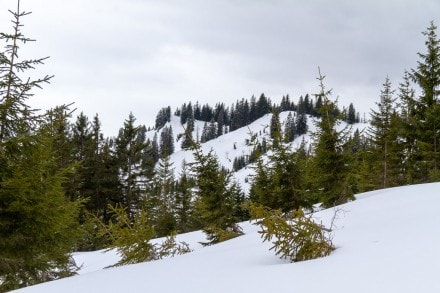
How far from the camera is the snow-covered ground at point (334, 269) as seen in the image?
279cm

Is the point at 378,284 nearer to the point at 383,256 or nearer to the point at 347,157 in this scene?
the point at 383,256

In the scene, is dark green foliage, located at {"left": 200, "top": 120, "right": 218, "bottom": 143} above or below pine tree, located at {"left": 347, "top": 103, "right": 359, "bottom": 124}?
below

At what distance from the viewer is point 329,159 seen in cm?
1337

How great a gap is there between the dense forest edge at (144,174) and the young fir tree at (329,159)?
0.04 metres

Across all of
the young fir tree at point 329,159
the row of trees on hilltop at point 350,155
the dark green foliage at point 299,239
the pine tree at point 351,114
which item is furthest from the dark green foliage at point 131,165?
the pine tree at point 351,114

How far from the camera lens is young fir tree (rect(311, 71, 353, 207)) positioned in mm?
13156

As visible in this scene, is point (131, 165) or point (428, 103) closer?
point (428, 103)

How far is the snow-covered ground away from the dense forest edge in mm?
766

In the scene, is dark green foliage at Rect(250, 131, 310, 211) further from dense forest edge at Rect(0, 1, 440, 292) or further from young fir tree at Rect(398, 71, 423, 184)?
young fir tree at Rect(398, 71, 423, 184)

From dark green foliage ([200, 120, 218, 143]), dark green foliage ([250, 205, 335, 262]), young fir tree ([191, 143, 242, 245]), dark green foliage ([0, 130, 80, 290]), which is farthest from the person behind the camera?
dark green foliage ([200, 120, 218, 143])

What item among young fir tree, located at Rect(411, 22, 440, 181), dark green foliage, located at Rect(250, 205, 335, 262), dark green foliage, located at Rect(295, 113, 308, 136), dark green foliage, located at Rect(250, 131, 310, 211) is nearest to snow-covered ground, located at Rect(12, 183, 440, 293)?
dark green foliage, located at Rect(250, 205, 335, 262)

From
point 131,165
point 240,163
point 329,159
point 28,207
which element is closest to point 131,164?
point 131,165

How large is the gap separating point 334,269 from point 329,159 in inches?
420

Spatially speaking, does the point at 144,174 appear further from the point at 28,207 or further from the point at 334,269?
the point at 334,269
